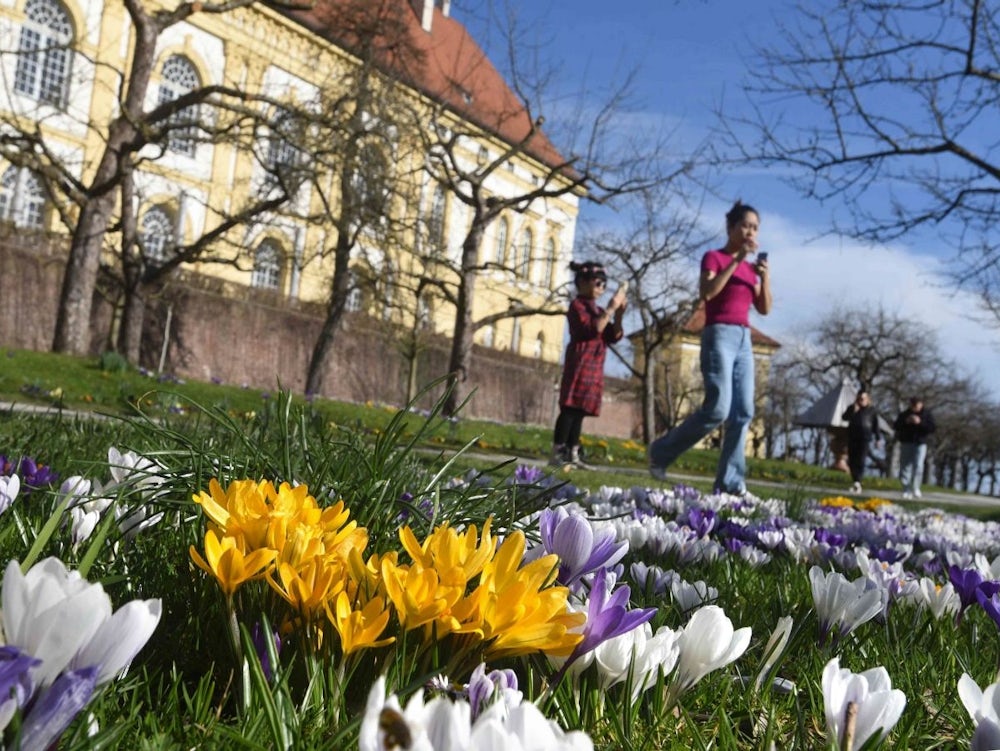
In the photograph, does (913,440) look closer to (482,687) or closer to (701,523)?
(701,523)

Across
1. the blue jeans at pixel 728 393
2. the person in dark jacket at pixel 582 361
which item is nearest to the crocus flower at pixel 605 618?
the blue jeans at pixel 728 393

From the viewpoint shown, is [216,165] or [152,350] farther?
[216,165]

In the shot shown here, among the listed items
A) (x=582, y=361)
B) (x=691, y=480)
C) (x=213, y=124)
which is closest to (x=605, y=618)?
(x=582, y=361)

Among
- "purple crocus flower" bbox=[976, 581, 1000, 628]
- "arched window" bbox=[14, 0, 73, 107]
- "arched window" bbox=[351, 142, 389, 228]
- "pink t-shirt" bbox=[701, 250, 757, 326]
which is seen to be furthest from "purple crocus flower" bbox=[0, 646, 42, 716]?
"arched window" bbox=[14, 0, 73, 107]

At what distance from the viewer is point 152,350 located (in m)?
24.2

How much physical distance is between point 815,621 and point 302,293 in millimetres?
39024

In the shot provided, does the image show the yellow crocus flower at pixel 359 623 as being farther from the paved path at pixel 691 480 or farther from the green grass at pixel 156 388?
the green grass at pixel 156 388

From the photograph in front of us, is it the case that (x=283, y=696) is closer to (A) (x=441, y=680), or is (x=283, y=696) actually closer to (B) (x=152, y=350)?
(A) (x=441, y=680)

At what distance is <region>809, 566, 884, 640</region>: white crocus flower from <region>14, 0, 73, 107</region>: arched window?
33.4m

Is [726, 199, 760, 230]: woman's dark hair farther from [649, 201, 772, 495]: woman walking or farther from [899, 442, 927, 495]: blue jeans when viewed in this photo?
[899, 442, 927, 495]: blue jeans

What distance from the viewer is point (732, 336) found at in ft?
23.6

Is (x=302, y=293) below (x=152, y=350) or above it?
above

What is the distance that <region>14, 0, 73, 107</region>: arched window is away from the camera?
30375mm

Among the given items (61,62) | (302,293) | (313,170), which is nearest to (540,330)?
(302,293)
